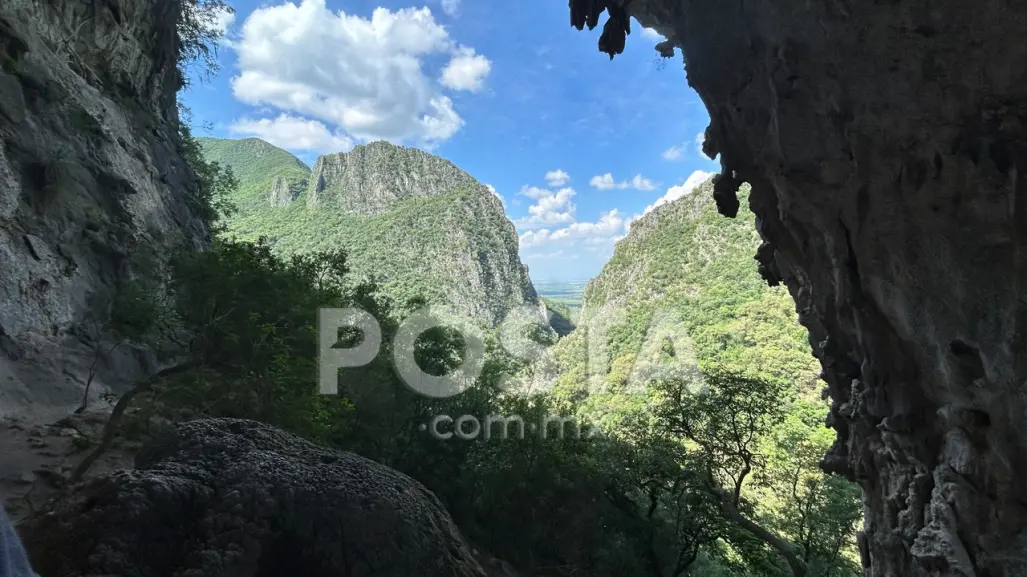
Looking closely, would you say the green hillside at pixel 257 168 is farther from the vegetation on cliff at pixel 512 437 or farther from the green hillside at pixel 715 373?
the vegetation on cliff at pixel 512 437

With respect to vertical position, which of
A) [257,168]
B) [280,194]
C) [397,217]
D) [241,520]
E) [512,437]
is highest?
[257,168]

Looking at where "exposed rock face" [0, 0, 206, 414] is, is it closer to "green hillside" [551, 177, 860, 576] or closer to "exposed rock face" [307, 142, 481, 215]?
"green hillside" [551, 177, 860, 576]

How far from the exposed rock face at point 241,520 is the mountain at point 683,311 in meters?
28.5

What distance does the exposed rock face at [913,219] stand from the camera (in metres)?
5.23

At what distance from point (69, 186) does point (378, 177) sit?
337 ft

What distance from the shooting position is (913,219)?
5.97 meters

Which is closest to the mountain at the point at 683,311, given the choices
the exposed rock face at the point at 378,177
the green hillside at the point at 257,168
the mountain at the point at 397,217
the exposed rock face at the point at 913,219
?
the mountain at the point at 397,217

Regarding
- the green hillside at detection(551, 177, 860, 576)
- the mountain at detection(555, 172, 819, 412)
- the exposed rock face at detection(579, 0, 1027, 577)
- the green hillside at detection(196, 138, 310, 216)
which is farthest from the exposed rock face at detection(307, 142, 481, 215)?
the exposed rock face at detection(579, 0, 1027, 577)

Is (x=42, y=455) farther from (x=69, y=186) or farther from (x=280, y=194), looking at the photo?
(x=280, y=194)

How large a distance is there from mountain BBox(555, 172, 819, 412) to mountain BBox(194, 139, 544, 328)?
18453mm

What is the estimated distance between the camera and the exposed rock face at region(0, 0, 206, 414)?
11586 millimetres

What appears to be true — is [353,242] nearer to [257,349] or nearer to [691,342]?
[691,342]

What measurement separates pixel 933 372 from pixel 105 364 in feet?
60.9

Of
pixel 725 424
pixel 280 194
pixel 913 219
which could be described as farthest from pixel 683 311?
pixel 280 194
